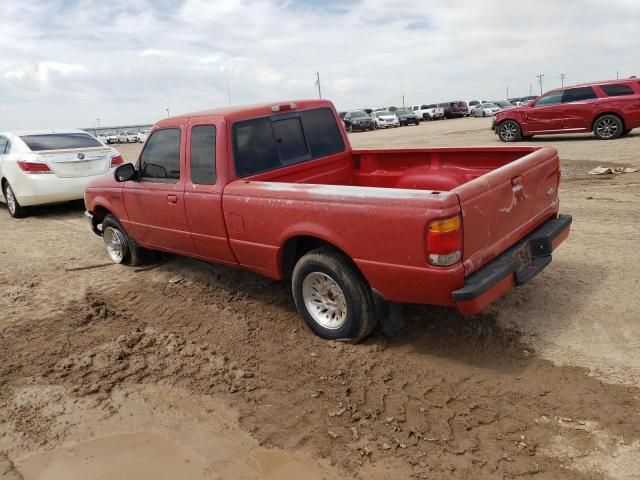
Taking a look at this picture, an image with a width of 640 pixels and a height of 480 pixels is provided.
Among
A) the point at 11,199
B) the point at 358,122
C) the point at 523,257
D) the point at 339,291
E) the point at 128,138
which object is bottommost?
the point at 339,291

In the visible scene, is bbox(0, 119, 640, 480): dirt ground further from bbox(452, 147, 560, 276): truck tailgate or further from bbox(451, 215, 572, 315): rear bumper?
bbox(452, 147, 560, 276): truck tailgate

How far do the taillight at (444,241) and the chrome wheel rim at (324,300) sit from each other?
0.88 meters

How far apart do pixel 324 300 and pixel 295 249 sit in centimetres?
46

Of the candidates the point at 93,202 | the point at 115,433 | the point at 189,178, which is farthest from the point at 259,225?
the point at 93,202

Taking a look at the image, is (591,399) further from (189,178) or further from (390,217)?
(189,178)

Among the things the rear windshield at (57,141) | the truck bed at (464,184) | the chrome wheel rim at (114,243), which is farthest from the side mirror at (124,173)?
the rear windshield at (57,141)

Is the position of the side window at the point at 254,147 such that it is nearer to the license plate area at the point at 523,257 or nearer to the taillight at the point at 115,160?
the license plate area at the point at 523,257

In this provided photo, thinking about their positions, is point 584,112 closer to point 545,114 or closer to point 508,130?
point 545,114

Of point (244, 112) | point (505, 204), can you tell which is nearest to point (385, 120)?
point (244, 112)

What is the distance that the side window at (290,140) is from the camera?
455 centimetres

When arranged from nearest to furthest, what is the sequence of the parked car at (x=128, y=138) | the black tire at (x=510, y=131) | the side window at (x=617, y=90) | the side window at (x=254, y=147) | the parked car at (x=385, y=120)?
the side window at (x=254, y=147)
the side window at (x=617, y=90)
the black tire at (x=510, y=131)
the parked car at (x=385, y=120)
the parked car at (x=128, y=138)

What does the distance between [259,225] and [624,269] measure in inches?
135

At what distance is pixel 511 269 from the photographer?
336 cm

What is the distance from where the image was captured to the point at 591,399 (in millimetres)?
2955
